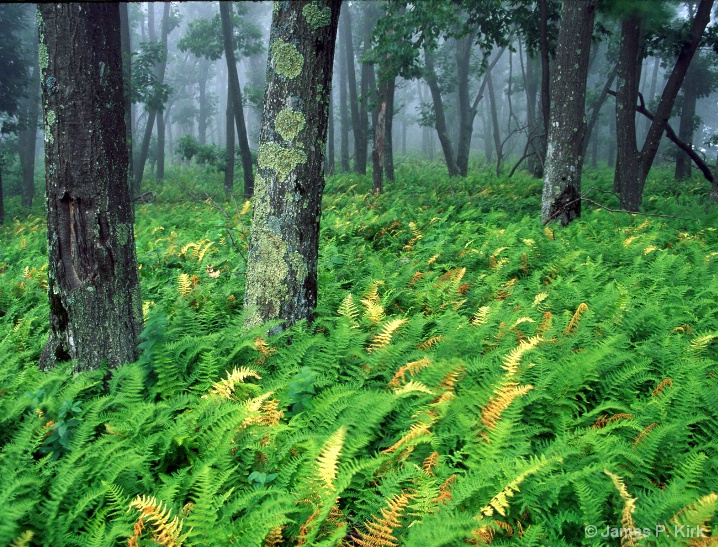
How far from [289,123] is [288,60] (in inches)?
19.7

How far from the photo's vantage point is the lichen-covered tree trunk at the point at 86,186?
3.58 metres

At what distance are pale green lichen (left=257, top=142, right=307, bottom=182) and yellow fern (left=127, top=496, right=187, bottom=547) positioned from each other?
8.76 ft

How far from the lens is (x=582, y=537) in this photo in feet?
8.57

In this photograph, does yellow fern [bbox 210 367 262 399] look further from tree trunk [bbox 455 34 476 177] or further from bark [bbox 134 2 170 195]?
tree trunk [bbox 455 34 476 177]

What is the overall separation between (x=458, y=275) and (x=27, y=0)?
192 inches

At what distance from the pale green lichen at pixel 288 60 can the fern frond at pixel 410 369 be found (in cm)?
249

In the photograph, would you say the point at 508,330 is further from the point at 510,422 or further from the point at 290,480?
Result: the point at 290,480

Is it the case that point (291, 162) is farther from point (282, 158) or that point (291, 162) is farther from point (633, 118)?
point (633, 118)

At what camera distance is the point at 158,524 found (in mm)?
2514

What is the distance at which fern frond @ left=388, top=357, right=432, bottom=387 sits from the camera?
3.77 meters

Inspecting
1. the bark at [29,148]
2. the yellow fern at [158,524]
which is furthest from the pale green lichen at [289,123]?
the bark at [29,148]

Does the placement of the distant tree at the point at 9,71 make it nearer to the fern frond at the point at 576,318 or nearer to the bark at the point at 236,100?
the bark at the point at 236,100

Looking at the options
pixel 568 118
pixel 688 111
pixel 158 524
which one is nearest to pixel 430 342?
pixel 158 524

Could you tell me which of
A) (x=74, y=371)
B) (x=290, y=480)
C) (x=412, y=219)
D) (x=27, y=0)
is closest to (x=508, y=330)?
(x=290, y=480)
